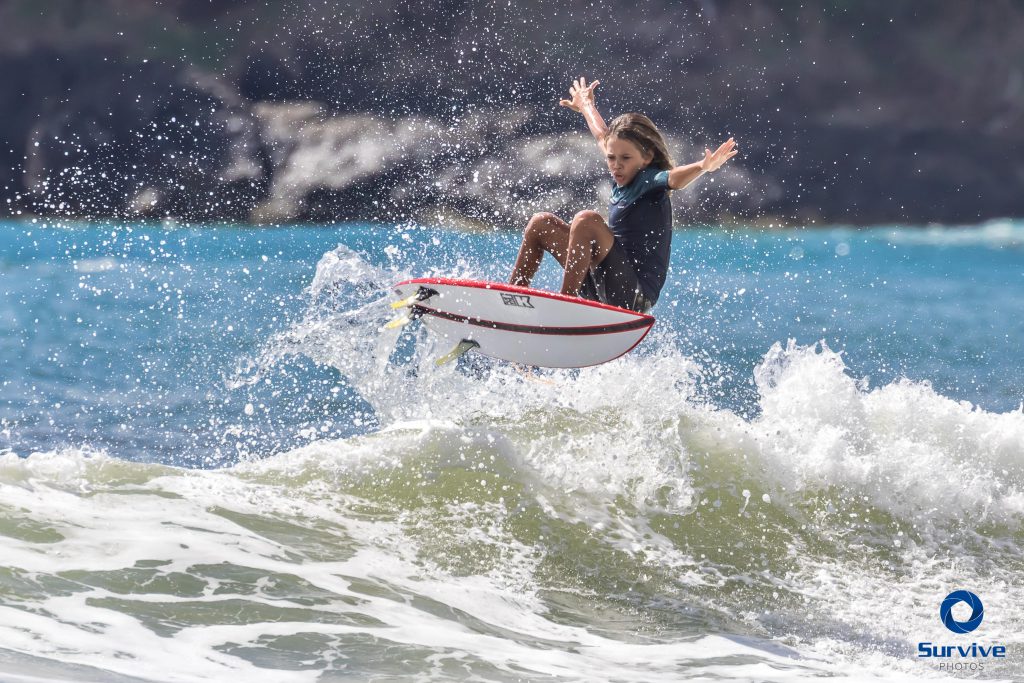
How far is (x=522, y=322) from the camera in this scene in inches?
243

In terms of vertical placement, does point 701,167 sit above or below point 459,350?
above

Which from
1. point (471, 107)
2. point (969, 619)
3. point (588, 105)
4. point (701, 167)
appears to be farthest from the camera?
point (471, 107)

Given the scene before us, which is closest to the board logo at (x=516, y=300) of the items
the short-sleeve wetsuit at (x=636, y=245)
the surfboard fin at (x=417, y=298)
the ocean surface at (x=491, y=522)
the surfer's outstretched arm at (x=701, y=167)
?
the short-sleeve wetsuit at (x=636, y=245)

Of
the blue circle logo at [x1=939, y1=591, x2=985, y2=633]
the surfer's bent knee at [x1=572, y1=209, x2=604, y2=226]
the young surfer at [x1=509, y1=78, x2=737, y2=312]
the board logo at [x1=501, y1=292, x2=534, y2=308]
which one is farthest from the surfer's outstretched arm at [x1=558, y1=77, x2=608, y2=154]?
the blue circle logo at [x1=939, y1=591, x2=985, y2=633]

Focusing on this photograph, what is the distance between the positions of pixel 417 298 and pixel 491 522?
5.36 ft

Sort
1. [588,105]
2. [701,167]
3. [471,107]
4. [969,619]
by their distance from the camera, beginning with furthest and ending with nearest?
[471,107], [588,105], [701,167], [969,619]

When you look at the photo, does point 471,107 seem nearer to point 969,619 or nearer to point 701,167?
point 701,167

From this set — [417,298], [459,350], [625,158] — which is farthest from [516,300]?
[625,158]

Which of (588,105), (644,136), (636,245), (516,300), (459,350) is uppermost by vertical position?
(588,105)

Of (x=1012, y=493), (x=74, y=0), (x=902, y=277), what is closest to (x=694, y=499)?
(x=1012, y=493)

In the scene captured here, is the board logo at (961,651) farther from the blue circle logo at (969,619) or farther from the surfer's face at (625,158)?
the surfer's face at (625,158)

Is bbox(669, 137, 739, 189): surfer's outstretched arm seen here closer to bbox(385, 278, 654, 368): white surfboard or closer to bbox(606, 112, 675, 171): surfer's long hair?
bbox(606, 112, 675, 171): surfer's long hair

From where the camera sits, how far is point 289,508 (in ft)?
17.8

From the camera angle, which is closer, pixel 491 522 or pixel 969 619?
pixel 969 619
